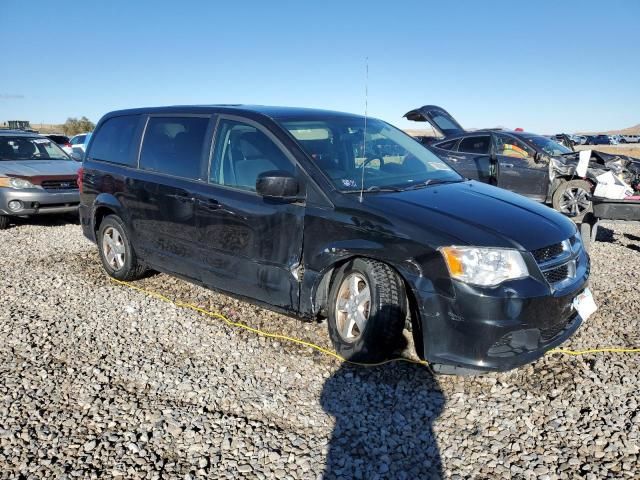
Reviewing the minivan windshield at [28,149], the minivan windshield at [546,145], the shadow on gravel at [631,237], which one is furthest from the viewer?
the minivan windshield at [546,145]

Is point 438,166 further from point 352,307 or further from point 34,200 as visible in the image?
point 34,200

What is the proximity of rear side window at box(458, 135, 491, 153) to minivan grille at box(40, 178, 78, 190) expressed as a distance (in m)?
7.68

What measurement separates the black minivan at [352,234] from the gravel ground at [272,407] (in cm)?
33

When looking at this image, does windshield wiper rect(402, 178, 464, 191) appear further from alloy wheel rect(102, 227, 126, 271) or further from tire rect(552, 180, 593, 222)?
tire rect(552, 180, 593, 222)

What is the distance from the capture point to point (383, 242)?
338 centimetres

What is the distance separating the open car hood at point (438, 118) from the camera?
11031 millimetres

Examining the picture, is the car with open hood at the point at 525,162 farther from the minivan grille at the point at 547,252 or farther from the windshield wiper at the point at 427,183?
the minivan grille at the point at 547,252

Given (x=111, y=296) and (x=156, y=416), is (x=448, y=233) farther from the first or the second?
(x=111, y=296)

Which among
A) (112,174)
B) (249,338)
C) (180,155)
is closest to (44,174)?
(112,174)

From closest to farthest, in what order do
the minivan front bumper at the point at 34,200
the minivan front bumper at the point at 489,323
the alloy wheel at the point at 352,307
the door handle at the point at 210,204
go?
the minivan front bumper at the point at 489,323, the alloy wheel at the point at 352,307, the door handle at the point at 210,204, the minivan front bumper at the point at 34,200

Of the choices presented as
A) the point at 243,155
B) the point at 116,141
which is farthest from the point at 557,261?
the point at 116,141

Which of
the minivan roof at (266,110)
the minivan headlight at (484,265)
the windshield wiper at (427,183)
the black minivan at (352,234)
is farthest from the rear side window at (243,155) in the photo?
the minivan headlight at (484,265)

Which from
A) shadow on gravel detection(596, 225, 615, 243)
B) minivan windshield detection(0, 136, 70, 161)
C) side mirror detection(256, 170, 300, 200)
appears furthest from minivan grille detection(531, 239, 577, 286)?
minivan windshield detection(0, 136, 70, 161)

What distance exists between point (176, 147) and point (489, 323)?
3211 millimetres
